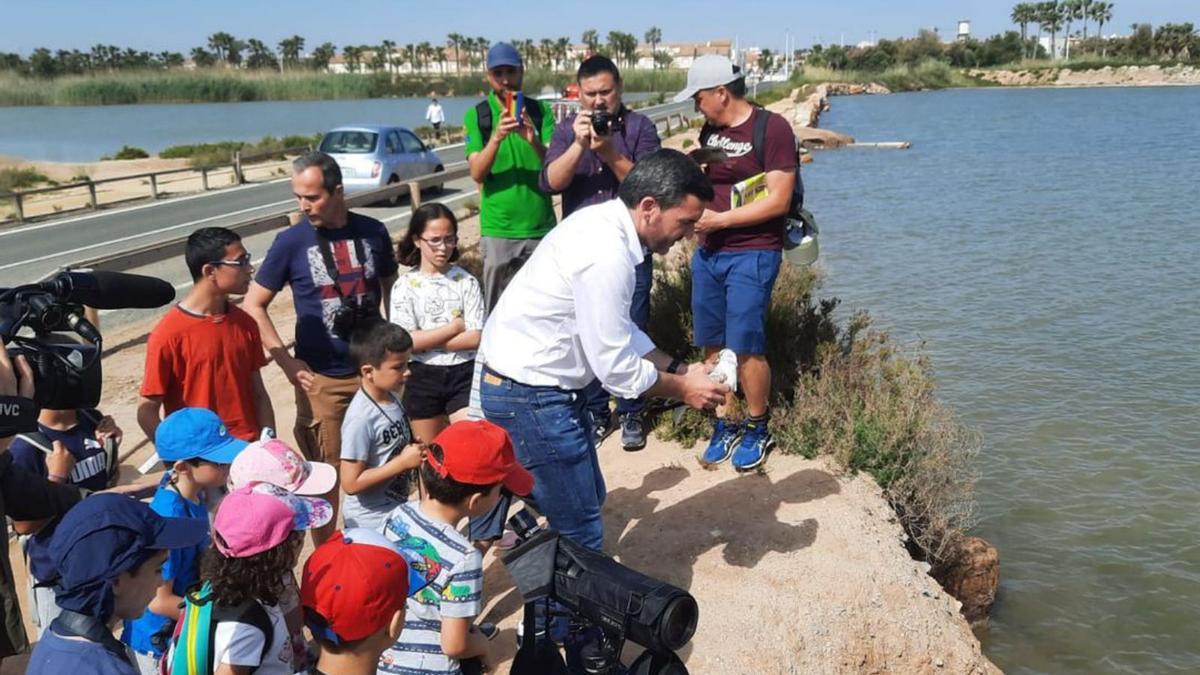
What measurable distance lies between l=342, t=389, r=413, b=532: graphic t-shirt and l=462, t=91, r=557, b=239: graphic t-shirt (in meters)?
2.09

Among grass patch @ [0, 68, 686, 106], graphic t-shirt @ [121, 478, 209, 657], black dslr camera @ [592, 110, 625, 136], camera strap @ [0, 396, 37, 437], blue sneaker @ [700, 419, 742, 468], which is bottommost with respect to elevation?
blue sneaker @ [700, 419, 742, 468]

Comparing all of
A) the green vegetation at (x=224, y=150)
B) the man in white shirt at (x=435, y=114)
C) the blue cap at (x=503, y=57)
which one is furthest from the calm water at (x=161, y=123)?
the blue cap at (x=503, y=57)

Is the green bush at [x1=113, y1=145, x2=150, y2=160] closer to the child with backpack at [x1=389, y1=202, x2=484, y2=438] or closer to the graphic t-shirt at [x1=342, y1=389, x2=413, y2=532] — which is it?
the child with backpack at [x1=389, y1=202, x2=484, y2=438]

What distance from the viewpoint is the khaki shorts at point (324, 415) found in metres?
4.44

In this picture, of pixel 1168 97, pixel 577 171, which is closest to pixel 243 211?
pixel 577 171

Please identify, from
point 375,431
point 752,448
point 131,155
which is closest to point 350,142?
point 752,448

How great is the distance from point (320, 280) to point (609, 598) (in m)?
2.50

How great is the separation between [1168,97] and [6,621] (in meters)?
75.8

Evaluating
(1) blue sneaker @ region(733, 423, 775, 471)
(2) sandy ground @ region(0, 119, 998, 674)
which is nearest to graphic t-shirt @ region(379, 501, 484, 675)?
(2) sandy ground @ region(0, 119, 998, 674)

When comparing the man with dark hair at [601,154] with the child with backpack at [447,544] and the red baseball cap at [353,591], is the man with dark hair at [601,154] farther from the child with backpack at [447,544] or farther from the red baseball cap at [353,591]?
the red baseball cap at [353,591]

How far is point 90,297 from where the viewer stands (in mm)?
3232

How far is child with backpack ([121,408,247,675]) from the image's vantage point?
3.00 meters

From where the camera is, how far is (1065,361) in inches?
387

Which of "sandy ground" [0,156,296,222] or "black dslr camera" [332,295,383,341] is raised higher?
"black dslr camera" [332,295,383,341]
